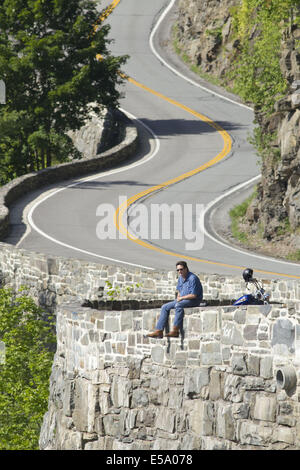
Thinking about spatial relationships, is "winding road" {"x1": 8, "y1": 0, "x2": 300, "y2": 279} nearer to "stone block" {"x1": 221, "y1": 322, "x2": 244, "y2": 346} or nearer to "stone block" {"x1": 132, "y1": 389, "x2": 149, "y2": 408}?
"stone block" {"x1": 132, "y1": 389, "x2": 149, "y2": 408}

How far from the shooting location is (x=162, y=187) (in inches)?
1769

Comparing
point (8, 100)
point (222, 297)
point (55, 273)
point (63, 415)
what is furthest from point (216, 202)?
point (63, 415)

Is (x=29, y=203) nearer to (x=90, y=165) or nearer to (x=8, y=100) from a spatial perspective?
(x=90, y=165)

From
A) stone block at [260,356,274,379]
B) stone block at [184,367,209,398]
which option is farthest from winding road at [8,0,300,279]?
stone block at [260,356,274,379]

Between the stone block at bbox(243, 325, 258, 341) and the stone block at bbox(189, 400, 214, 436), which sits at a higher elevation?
the stone block at bbox(243, 325, 258, 341)

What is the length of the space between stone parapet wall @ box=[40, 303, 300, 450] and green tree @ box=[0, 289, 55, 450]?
482 cm

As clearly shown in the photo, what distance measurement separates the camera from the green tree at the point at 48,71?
4956cm

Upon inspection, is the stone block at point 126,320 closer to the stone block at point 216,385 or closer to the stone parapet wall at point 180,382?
the stone parapet wall at point 180,382

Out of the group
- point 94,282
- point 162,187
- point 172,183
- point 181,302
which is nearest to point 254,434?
point 181,302

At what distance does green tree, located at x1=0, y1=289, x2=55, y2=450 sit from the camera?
1823cm

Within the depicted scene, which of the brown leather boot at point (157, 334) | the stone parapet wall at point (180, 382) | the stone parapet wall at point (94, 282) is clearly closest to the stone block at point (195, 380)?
the stone parapet wall at point (180, 382)

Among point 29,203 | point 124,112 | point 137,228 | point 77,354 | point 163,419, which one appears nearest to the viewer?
point 163,419

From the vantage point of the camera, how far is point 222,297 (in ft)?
62.5
